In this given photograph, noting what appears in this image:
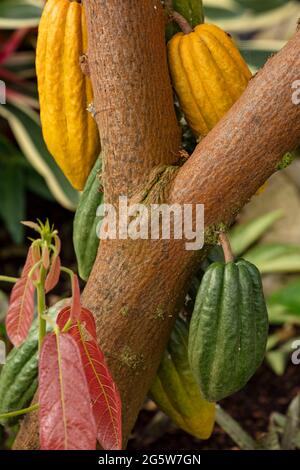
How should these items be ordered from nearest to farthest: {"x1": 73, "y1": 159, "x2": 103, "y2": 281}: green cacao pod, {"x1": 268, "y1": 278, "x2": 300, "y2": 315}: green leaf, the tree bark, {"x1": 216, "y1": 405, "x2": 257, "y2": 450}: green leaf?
the tree bark, {"x1": 73, "y1": 159, "x2": 103, "y2": 281}: green cacao pod, {"x1": 216, "y1": 405, "x2": 257, "y2": 450}: green leaf, {"x1": 268, "y1": 278, "x2": 300, "y2": 315}: green leaf

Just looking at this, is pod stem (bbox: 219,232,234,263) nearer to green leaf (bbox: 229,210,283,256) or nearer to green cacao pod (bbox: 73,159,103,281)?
green cacao pod (bbox: 73,159,103,281)

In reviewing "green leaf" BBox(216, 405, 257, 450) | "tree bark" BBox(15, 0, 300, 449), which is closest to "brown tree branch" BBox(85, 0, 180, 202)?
"tree bark" BBox(15, 0, 300, 449)

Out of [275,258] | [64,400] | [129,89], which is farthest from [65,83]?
[275,258]

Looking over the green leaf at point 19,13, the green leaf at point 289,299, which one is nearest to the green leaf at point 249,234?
the green leaf at point 289,299

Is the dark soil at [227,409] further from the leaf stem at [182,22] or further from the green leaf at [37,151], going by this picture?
the leaf stem at [182,22]

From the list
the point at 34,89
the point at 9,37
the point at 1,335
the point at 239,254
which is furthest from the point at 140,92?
the point at 9,37

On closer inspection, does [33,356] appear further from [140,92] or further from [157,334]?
[140,92]
